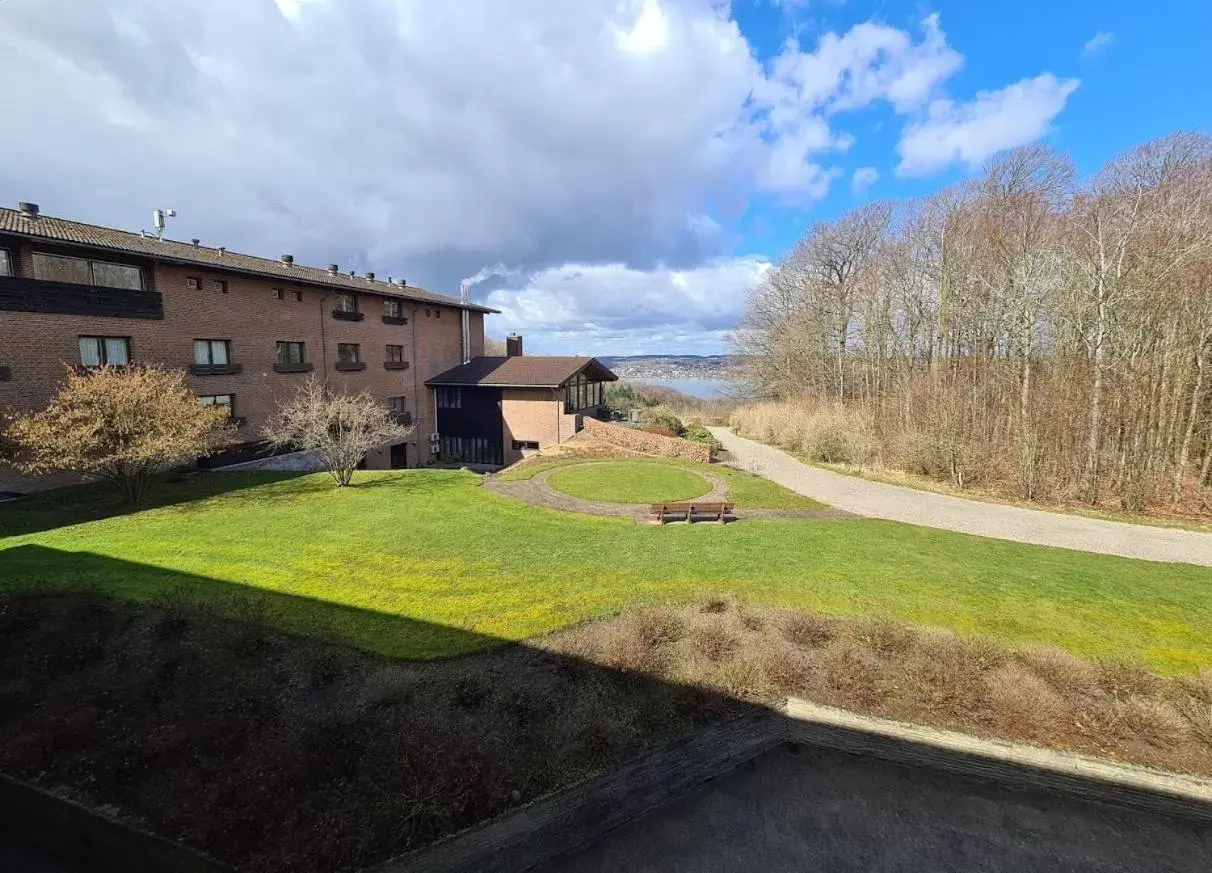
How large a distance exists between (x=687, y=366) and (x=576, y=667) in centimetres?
8985

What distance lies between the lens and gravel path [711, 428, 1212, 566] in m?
11.9

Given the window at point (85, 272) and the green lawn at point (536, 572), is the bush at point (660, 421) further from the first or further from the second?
the window at point (85, 272)

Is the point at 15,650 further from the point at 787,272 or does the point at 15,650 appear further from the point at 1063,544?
the point at 787,272

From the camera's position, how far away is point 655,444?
2470 cm

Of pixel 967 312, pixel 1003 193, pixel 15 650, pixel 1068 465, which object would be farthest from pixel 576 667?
pixel 1003 193

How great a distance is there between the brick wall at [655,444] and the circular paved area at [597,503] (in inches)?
197

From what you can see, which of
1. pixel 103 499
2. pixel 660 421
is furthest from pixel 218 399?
pixel 660 421

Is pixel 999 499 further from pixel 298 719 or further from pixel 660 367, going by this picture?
pixel 660 367

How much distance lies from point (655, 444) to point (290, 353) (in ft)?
55.6

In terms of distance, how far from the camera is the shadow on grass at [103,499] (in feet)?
39.6

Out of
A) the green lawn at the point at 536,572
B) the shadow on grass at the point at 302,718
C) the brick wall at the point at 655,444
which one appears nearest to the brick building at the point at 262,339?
the brick wall at the point at 655,444

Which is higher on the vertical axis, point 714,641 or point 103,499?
point 103,499

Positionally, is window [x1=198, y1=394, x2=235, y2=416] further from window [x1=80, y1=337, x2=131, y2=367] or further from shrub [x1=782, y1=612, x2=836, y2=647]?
shrub [x1=782, y1=612, x2=836, y2=647]

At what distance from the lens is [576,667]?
669 centimetres
